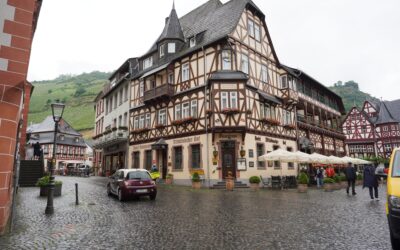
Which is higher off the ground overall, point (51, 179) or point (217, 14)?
point (217, 14)

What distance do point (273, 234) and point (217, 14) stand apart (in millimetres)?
24614

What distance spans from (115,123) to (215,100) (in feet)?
60.9

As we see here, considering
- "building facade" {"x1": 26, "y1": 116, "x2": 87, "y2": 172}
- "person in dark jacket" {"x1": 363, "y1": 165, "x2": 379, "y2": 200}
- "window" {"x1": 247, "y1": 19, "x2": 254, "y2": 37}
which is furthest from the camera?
"building facade" {"x1": 26, "y1": 116, "x2": 87, "y2": 172}

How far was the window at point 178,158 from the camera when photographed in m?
24.6

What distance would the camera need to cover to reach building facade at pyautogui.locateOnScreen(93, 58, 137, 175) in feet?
107

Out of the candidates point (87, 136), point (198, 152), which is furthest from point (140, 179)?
point (87, 136)

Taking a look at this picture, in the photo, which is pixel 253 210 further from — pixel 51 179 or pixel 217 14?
pixel 217 14

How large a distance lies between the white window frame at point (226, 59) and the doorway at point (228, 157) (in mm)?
6316

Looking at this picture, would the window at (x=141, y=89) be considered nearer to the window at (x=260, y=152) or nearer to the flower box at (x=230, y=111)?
the flower box at (x=230, y=111)

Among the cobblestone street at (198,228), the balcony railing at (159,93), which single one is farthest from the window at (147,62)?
the cobblestone street at (198,228)

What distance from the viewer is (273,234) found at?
6793 mm

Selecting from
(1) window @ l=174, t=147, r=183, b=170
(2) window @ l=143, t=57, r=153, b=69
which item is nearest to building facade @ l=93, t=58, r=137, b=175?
(2) window @ l=143, t=57, r=153, b=69

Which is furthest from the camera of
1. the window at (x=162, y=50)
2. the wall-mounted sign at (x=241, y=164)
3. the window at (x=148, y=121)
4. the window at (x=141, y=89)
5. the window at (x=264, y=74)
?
the window at (x=141, y=89)

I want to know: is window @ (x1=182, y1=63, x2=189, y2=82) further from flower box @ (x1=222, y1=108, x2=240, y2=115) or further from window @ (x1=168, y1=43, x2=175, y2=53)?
flower box @ (x1=222, y1=108, x2=240, y2=115)
